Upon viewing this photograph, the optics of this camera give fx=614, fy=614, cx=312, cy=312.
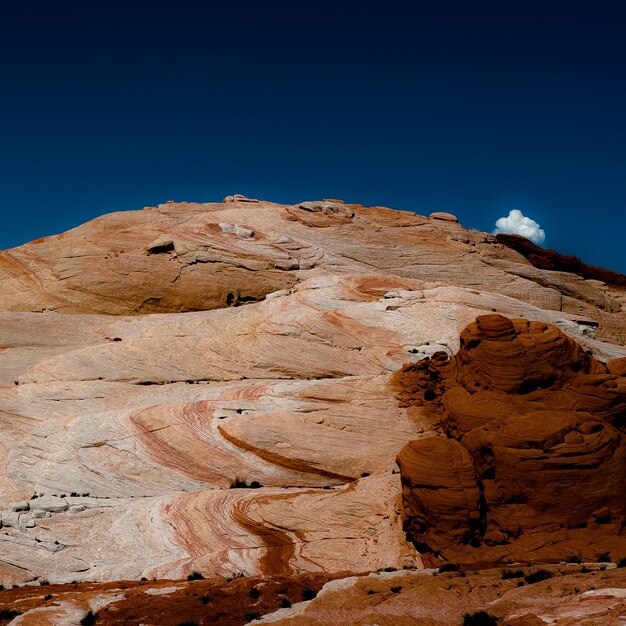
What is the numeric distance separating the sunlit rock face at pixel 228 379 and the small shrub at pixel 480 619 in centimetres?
978

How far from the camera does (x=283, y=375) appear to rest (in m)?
34.7

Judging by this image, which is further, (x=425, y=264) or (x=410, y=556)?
(x=425, y=264)

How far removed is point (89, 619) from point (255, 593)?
4.97 metres

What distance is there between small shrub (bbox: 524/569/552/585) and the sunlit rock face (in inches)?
291

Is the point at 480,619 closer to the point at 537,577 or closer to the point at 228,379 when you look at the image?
the point at 537,577

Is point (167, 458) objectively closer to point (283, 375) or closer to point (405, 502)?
point (283, 375)

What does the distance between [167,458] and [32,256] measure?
2771cm

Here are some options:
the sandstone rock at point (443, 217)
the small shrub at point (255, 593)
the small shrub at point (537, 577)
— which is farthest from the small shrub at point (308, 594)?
the sandstone rock at point (443, 217)

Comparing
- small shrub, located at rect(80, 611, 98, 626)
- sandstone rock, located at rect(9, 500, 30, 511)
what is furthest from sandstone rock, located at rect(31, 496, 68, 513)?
small shrub, located at rect(80, 611, 98, 626)

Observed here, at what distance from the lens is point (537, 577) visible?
1797 centimetres

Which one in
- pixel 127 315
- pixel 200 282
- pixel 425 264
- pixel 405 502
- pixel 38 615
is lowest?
pixel 38 615

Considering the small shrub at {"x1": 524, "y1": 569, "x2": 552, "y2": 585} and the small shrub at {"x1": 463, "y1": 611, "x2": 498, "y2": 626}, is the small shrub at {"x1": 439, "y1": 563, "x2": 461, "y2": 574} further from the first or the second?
the small shrub at {"x1": 463, "y1": 611, "x2": 498, "y2": 626}

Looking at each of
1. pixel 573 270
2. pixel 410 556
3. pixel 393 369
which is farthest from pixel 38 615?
pixel 573 270

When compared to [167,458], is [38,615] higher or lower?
lower
